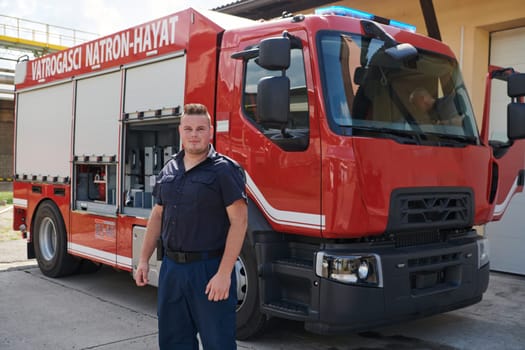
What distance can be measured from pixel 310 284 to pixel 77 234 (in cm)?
375

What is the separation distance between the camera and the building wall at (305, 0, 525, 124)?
7.56m

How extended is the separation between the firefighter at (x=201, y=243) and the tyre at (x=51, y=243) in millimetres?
4435

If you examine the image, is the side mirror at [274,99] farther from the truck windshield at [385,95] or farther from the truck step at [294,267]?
the truck step at [294,267]

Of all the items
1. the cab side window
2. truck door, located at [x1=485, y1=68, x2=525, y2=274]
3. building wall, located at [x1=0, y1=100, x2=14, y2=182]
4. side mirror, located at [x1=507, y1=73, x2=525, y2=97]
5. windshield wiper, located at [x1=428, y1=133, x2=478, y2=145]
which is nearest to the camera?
the cab side window

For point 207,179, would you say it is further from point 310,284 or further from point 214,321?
point 310,284

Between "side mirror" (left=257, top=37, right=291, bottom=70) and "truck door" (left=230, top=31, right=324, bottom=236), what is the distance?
0.64 ft

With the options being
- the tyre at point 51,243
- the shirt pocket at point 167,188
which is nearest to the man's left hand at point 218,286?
the shirt pocket at point 167,188

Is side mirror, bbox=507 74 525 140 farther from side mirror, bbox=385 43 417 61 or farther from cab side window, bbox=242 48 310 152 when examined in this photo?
cab side window, bbox=242 48 310 152

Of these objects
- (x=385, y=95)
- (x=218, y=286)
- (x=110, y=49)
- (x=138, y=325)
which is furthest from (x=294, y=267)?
(x=110, y=49)

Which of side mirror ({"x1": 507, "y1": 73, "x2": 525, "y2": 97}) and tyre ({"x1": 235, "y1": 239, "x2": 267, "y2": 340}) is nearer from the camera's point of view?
tyre ({"x1": 235, "y1": 239, "x2": 267, "y2": 340})

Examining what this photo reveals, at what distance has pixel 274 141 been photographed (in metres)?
4.38

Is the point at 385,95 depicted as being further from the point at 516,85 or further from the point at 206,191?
the point at 206,191

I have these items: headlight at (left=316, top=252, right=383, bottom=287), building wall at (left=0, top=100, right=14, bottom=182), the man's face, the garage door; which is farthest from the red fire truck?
building wall at (left=0, top=100, right=14, bottom=182)

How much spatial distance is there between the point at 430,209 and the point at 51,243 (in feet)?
17.5
